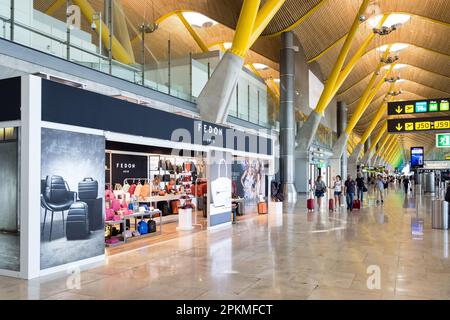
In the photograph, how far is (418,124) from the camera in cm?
1958

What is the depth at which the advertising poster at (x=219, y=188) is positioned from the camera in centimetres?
1148

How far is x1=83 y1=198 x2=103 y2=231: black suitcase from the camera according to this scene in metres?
7.09

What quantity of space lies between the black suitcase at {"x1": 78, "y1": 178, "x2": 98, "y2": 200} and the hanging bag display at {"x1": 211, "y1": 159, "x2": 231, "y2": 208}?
4783mm

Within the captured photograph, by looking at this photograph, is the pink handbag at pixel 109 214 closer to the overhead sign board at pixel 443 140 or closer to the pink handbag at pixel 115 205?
the pink handbag at pixel 115 205

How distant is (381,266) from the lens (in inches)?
266

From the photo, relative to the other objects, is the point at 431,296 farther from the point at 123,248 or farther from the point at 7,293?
the point at 123,248

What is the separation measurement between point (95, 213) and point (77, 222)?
0.48m

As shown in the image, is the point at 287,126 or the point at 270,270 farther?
the point at 287,126

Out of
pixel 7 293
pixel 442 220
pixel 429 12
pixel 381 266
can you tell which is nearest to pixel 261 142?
pixel 442 220

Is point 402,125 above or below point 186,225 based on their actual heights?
above

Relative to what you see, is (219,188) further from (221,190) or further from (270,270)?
(270,270)

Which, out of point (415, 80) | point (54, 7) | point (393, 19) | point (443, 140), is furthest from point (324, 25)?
point (415, 80)

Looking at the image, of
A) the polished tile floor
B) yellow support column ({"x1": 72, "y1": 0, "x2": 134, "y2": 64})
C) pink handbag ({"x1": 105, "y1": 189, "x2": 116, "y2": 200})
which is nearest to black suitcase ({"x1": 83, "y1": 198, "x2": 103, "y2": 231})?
the polished tile floor
